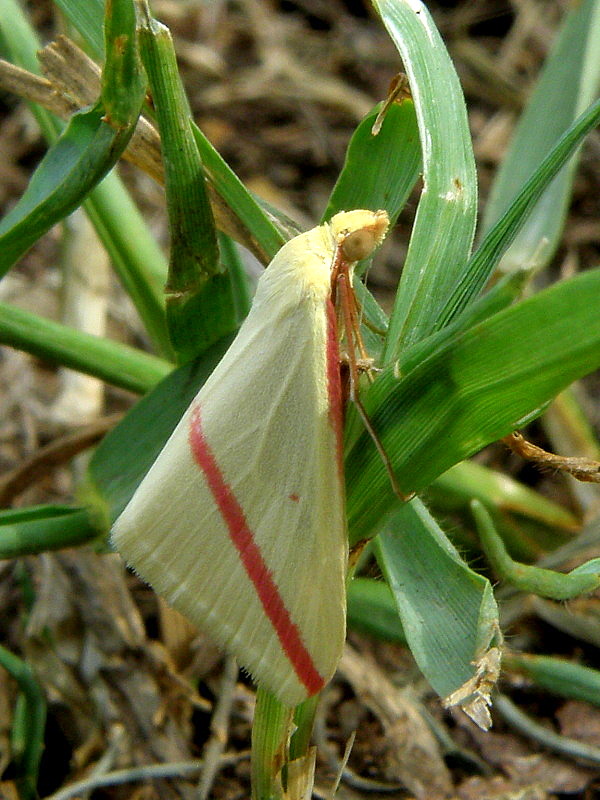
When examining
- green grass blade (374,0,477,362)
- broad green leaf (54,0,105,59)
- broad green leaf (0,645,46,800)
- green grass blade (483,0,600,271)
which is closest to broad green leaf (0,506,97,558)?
broad green leaf (0,645,46,800)

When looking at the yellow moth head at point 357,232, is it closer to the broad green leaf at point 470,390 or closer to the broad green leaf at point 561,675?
the broad green leaf at point 470,390

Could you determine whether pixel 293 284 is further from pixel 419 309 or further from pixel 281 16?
pixel 281 16

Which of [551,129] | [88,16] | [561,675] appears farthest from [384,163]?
[551,129]

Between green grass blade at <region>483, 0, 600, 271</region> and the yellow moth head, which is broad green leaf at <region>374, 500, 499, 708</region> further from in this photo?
green grass blade at <region>483, 0, 600, 271</region>

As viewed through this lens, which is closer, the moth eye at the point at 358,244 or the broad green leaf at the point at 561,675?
the moth eye at the point at 358,244

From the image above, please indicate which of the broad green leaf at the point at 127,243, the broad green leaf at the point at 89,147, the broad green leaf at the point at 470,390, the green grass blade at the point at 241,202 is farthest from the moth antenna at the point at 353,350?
the broad green leaf at the point at 127,243

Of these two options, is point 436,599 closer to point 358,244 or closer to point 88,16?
point 358,244
